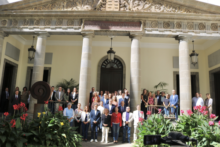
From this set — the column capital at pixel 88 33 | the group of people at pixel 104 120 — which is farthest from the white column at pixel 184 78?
the column capital at pixel 88 33

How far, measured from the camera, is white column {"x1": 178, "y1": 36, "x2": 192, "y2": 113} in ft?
35.9

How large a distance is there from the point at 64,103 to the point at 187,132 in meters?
7.18

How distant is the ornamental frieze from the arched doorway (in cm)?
567

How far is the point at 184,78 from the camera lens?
11.2 meters

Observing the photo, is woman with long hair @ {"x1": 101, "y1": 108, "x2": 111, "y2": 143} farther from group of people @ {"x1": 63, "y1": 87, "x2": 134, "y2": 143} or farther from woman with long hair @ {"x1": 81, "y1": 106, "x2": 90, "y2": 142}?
woman with long hair @ {"x1": 81, "y1": 106, "x2": 90, "y2": 142}

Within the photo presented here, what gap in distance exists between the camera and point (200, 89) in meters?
16.1

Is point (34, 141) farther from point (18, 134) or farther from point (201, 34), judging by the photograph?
point (201, 34)

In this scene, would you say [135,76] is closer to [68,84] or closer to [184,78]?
[184,78]

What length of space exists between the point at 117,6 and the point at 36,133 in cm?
925

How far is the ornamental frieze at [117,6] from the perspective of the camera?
1184cm

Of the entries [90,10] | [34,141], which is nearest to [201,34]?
[90,10]

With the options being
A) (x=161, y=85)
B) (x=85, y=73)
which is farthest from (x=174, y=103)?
(x=85, y=73)

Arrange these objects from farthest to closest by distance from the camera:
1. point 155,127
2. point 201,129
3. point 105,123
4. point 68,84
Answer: point 68,84 < point 105,123 < point 155,127 < point 201,129

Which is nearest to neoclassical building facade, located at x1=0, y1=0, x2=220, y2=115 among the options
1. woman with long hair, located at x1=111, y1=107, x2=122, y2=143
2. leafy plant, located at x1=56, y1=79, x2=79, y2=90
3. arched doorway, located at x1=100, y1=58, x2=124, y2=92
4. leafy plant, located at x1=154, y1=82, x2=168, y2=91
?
woman with long hair, located at x1=111, y1=107, x2=122, y2=143
